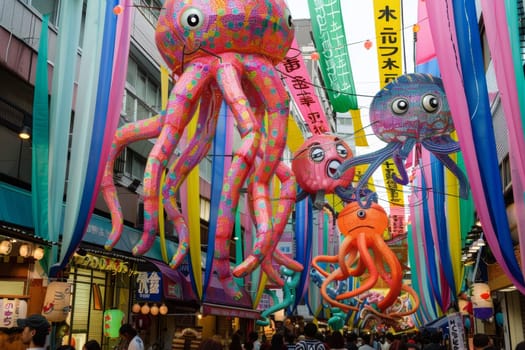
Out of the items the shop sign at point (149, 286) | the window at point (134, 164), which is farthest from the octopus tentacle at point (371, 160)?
the window at point (134, 164)

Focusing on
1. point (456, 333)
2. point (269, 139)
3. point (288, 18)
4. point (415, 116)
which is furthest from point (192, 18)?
point (456, 333)

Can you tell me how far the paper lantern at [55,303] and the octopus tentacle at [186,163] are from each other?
220 centimetres

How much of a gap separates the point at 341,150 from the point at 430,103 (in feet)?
15.3

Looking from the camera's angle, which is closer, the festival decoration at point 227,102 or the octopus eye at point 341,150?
the festival decoration at point 227,102

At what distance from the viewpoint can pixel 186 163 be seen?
10.6m

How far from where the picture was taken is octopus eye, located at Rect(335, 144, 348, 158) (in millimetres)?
17281

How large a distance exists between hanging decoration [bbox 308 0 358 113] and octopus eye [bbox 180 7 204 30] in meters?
4.91

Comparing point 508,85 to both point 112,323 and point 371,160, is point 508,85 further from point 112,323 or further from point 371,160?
point 112,323

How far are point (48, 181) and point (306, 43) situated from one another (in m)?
46.1

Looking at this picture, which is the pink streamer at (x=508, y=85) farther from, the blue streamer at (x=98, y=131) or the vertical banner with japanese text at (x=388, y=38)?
the blue streamer at (x=98, y=131)

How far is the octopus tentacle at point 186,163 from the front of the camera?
33.8 feet

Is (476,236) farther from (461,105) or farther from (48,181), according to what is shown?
(48,181)

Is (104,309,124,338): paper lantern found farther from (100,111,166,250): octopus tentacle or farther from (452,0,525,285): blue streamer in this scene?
(452,0,525,285): blue streamer

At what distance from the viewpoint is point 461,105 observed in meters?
8.78
